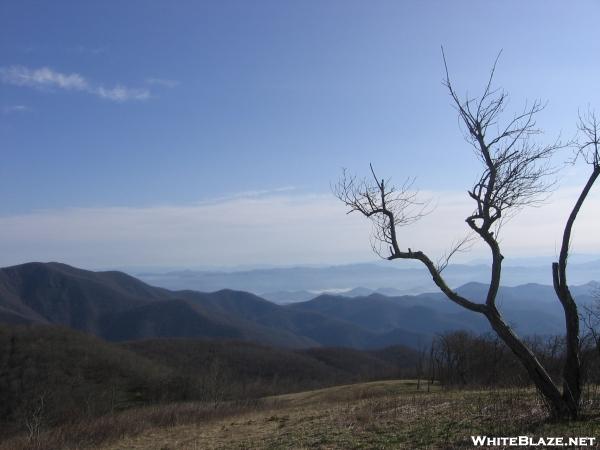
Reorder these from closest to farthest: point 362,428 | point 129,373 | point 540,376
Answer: point 540,376, point 362,428, point 129,373

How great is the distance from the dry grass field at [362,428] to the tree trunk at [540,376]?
1.25 ft

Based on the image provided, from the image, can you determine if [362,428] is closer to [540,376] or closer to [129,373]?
[540,376]

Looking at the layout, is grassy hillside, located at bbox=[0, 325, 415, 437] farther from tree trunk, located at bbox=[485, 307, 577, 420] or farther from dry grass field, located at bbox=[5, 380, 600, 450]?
tree trunk, located at bbox=[485, 307, 577, 420]

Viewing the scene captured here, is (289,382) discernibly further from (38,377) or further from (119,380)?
(38,377)

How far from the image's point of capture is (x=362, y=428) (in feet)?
51.4

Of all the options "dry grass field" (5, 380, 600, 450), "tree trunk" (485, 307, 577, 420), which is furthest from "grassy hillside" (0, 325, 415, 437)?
"tree trunk" (485, 307, 577, 420)

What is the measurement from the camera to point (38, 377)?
99.4 metres

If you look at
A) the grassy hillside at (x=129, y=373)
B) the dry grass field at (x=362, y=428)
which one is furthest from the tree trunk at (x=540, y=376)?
the grassy hillside at (x=129, y=373)

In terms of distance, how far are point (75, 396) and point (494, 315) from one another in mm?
95145

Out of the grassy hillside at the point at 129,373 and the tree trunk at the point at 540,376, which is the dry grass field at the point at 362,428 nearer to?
the tree trunk at the point at 540,376

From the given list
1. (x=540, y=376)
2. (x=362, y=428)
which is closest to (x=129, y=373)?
(x=362, y=428)

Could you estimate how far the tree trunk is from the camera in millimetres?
12227

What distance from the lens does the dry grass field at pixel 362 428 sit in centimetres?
1255

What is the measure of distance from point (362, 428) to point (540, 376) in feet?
17.3
